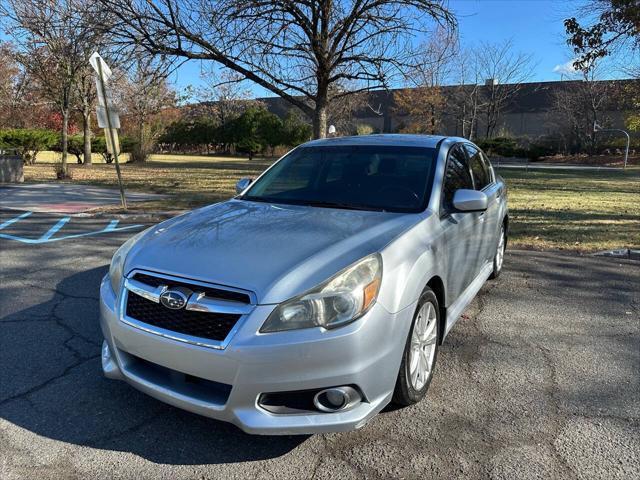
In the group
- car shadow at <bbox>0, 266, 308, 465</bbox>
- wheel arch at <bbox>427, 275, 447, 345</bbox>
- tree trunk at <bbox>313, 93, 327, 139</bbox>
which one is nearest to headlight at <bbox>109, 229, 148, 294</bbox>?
car shadow at <bbox>0, 266, 308, 465</bbox>

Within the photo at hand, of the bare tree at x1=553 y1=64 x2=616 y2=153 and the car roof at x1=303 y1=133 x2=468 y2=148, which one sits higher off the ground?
the bare tree at x1=553 y1=64 x2=616 y2=153

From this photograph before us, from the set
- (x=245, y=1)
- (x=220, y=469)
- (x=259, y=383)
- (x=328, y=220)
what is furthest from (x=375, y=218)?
(x=245, y=1)

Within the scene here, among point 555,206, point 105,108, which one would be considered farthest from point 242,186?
point 555,206

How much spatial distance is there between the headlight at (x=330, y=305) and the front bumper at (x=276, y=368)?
0.12 ft

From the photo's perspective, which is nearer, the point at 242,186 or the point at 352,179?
the point at 352,179

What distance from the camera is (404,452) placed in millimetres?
2539

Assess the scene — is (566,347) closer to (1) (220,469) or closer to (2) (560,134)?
(1) (220,469)

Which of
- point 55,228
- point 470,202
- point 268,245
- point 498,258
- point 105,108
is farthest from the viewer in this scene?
point 105,108

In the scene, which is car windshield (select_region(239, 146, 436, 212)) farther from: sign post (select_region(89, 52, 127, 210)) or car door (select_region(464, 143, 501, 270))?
sign post (select_region(89, 52, 127, 210))

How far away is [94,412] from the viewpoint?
9.37ft

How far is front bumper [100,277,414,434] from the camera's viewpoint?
226 cm

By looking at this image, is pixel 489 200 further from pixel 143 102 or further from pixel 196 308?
pixel 143 102

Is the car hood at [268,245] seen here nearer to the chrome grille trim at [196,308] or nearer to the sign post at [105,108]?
the chrome grille trim at [196,308]

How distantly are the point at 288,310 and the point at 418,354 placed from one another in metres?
0.99
